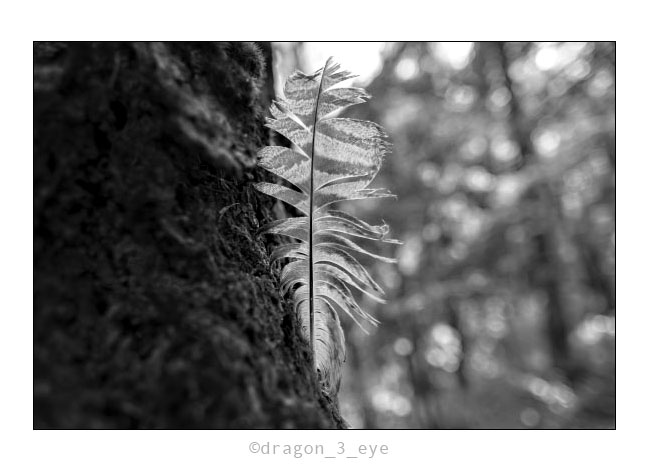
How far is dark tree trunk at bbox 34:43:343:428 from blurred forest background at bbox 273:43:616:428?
295cm

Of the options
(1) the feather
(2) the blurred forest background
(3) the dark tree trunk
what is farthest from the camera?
(2) the blurred forest background

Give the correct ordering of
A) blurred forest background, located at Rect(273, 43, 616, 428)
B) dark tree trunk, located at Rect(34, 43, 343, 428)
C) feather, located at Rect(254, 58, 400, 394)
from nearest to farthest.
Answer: dark tree trunk, located at Rect(34, 43, 343, 428)
feather, located at Rect(254, 58, 400, 394)
blurred forest background, located at Rect(273, 43, 616, 428)

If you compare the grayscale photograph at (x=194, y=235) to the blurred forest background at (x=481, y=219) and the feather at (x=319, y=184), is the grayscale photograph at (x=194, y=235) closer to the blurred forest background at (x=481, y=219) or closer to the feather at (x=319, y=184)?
the feather at (x=319, y=184)

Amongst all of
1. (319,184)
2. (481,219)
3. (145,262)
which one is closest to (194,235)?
(145,262)

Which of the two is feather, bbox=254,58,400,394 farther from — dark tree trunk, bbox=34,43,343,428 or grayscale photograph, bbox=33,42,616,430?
dark tree trunk, bbox=34,43,343,428

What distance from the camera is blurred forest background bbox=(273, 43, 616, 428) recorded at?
15.0ft

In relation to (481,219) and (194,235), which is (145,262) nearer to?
(194,235)

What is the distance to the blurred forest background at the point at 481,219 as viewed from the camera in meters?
4.58

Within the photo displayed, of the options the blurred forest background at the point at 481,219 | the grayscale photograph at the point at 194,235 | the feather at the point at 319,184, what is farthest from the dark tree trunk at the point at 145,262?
the blurred forest background at the point at 481,219

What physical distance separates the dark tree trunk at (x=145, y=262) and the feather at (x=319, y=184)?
0.38ft

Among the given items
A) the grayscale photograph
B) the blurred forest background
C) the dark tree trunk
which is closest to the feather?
the grayscale photograph

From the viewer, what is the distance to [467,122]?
5457 millimetres
